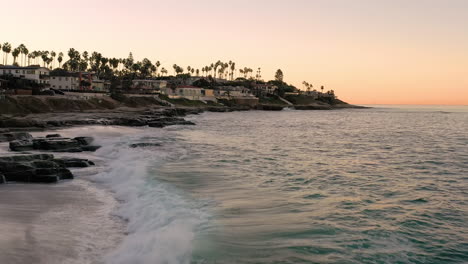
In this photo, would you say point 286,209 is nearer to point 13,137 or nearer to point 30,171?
point 30,171

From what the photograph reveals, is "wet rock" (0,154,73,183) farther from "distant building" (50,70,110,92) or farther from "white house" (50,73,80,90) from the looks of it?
"white house" (50,73,80,90)

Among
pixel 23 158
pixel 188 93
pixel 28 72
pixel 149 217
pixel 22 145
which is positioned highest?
pixel 28 72

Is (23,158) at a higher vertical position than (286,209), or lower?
higher

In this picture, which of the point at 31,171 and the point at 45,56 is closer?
the point at 31,171

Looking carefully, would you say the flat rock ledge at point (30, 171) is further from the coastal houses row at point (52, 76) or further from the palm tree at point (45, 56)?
the palm tree at point (45, 56)

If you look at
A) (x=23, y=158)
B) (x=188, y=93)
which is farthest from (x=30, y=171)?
(x=188, y=93)

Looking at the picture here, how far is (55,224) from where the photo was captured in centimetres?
1223

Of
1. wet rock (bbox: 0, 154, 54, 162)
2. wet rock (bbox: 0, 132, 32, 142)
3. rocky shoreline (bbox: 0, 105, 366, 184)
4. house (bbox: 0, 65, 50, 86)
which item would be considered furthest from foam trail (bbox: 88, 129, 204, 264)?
house (bbox: 0, 65, 50, 86)

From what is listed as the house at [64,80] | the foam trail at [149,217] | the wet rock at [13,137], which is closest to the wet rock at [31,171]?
the foam trail at [149,217]

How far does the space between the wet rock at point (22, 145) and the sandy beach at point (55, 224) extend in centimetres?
1164

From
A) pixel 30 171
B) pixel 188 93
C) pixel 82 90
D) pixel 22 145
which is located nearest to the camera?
pixel 30 171

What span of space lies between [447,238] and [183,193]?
34.5 ft

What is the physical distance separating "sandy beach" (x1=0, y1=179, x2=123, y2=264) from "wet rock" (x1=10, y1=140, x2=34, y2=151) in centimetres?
1164

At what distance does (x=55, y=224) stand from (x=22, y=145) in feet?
63.3
